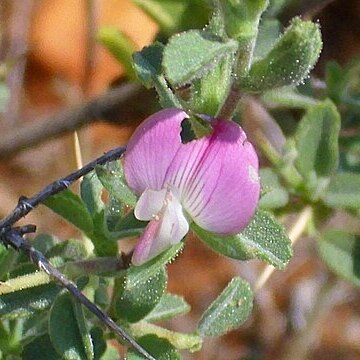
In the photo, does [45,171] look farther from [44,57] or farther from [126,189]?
[126,189]

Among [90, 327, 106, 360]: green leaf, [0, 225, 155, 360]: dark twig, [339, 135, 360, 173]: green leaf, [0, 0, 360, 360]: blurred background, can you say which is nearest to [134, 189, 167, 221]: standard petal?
[0, 225, 155, 360]: dark twig

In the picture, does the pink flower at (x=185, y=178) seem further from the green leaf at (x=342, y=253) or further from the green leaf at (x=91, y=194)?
the green leaf at (x=342, y=253)

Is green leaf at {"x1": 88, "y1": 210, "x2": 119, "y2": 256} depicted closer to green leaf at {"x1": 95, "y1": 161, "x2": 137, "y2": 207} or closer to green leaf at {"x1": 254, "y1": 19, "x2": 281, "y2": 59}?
green leaf at {"x1": 95, "y1": 161, "x2": 137, "y2": 207}

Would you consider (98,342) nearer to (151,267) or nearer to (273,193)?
(151,267)

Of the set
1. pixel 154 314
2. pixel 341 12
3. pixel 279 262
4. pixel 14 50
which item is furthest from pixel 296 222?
pixel 341 12

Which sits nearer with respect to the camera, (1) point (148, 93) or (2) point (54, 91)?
(1) point (148, 93)

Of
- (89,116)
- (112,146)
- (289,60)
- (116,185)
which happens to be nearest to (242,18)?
(289,60)

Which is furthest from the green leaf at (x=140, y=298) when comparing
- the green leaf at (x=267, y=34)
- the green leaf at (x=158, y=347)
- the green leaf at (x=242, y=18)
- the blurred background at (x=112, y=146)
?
the blurred background at (x=112, y=146)
